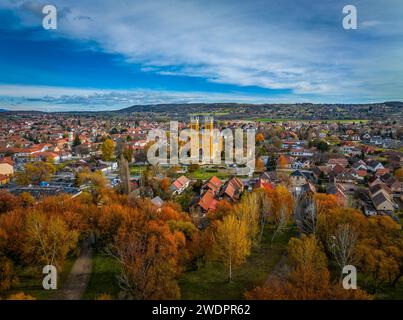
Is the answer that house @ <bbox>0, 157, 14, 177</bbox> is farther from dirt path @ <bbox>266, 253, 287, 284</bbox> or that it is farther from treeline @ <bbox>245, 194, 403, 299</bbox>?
treeline @ <bbox>245, 194, 403, 299</bbox>

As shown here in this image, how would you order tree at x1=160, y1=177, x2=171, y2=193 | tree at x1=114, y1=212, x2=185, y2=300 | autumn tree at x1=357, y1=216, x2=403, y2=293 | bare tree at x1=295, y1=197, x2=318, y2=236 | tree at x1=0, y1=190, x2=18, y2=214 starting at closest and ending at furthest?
tree at x1=114, y1=212, x2=185, y2=300
autumn tree at x1=357, y1=216, x2=403, y2=293
bare tree at x1=295, y1=197, x2=318, y2=236
tree at x1=0, y1=190, x2=18, y2=214
tree at x1=160, y1=177, x2=171, y2=193

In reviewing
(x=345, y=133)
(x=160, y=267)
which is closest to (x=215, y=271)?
(x=160, y=267)

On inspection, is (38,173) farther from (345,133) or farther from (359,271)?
(345,133)

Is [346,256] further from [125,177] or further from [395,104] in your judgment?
[395,104]

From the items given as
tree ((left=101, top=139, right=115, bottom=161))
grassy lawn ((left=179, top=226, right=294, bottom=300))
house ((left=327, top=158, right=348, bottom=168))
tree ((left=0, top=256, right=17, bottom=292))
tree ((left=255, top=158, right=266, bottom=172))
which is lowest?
grassy lawn ((left=179, top=226, right=294, bottom=300))

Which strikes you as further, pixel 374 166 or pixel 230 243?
pixel 374 166

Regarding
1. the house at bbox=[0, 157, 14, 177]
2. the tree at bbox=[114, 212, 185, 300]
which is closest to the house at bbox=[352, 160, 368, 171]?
the tree at bbox=[114, 212, 185, 300]

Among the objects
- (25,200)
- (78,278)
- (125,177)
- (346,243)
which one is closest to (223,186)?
(125,177)

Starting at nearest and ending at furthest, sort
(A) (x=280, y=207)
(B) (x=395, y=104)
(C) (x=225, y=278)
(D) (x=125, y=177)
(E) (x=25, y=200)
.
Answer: (C) (x=225, y=278) → (A) (x=280, y=207) → (E) (x=25, y=200) → (D) (x=125, y=177) → (B) (x=395, y=104)
